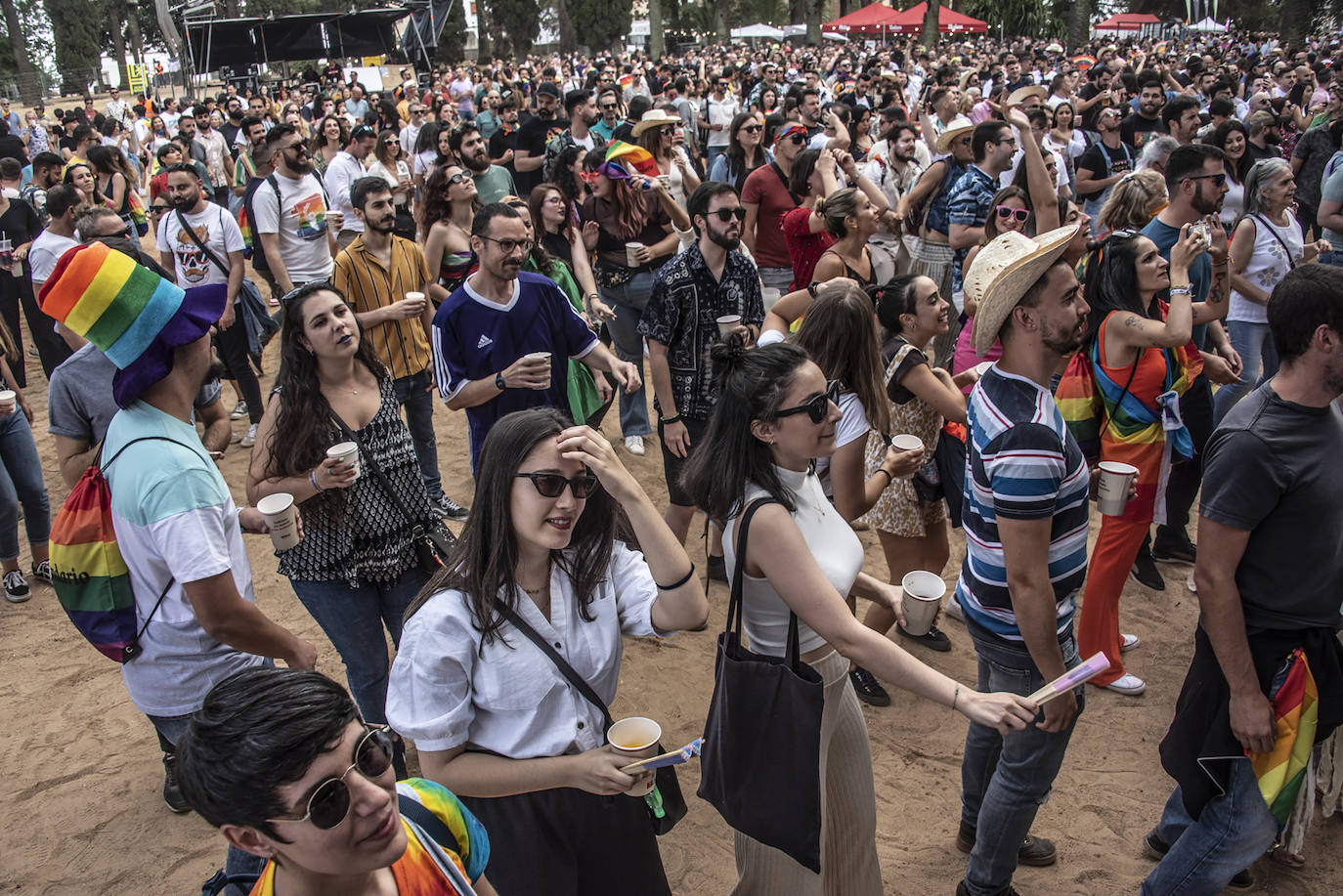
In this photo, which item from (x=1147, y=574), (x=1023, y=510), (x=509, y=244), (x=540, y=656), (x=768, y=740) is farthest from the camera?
(x=1147, y=574)

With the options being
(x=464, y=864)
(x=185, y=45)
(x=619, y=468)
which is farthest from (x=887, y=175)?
(x=185, y=45)

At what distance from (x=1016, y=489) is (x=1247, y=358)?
15.5 ft

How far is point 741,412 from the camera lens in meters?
2.63

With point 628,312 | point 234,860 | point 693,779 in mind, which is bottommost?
point 693,779

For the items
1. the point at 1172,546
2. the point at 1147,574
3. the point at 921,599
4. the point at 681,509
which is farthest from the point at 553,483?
the point at 1172,546

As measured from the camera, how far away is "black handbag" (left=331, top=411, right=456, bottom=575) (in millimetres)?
3484

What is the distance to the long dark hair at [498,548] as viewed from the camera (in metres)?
2.18

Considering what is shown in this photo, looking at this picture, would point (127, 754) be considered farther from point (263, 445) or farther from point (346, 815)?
point (346, 815)

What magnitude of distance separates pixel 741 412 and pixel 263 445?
1.86 meters

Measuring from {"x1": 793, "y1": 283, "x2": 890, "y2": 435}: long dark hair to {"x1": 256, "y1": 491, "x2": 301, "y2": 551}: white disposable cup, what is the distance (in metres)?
1.98

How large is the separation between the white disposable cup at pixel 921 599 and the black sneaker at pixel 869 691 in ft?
6.28

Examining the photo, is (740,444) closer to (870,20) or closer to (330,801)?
(330,801)

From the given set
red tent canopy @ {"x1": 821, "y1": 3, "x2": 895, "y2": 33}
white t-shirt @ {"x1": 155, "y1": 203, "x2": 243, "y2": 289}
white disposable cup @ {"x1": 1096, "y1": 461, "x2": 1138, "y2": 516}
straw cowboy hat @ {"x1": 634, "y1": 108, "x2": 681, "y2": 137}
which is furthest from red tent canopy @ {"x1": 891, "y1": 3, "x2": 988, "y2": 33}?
white disposable cup @ {"x1": 1096, "y1": 461, "x2": 1138, "y2": 516}

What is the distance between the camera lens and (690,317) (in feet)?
15.9
